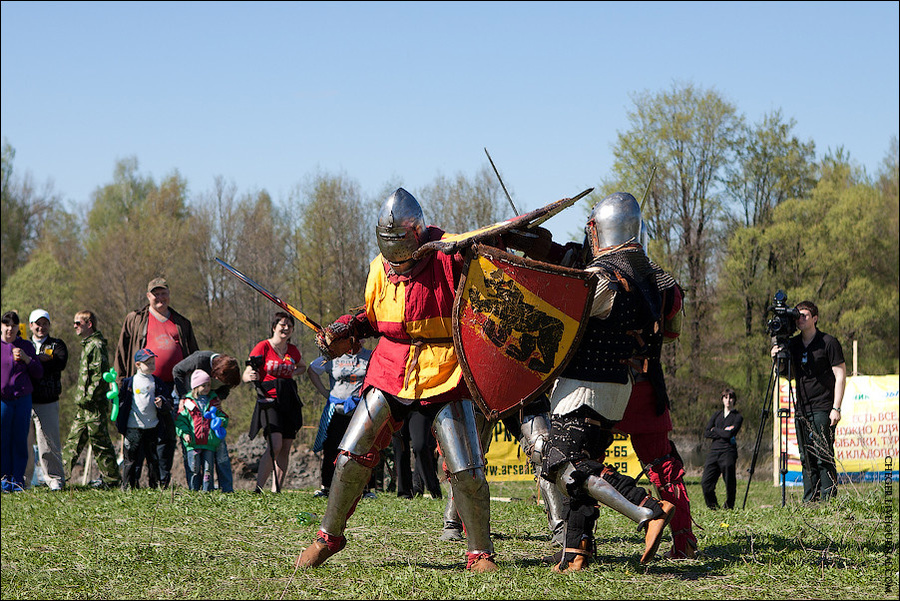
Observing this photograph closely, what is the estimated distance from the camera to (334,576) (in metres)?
4.53

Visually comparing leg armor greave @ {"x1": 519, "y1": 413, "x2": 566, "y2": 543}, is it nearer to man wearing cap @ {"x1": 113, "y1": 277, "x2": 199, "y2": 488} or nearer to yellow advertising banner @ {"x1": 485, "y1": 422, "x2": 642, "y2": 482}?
man wearing cap @ {"x1": 113, "y1": 277, "x2": 199, "y2": 488}

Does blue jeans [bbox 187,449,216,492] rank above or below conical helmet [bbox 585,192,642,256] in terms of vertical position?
below

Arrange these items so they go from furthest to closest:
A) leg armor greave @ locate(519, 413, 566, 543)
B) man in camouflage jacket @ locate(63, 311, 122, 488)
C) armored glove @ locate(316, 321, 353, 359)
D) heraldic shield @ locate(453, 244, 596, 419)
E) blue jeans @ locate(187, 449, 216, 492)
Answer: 1. man in camouflage jacket @ locate(63, 311, 122, 488)
2. blue jeans @ locate(187, 449, 216, 492)
3. leg armor greave @ locate(519, 413, 566, 543)
4. armored glove @ locate(316, 321, 353, 359)
5. heraldic shield @ locate(453, 244, 596, 419)

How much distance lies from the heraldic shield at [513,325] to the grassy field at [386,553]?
0.88 meters

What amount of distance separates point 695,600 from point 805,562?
1208 mm

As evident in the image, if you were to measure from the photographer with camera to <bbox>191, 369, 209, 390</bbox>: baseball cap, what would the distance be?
4.91 meters

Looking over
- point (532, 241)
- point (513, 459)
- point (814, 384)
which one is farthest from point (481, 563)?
point (513, 459)

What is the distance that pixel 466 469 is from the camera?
4652mm

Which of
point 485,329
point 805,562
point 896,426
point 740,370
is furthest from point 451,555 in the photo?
point 740,370

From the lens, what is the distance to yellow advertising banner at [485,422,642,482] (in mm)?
14023

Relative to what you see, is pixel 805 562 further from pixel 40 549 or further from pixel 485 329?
pixel 40 549

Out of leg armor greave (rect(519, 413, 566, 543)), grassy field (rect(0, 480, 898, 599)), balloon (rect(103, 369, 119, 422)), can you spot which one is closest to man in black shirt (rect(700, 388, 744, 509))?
grassy field (rect(0, 480, 898, 599))

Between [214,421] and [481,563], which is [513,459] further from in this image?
[481,563]

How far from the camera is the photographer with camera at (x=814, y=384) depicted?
27.1 ft
